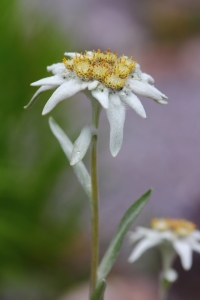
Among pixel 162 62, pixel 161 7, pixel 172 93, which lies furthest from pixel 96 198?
pixel 161 7

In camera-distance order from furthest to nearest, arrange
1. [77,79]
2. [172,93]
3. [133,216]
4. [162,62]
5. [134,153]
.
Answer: [162,62] → [172,93] → [134,153] → [133,216] → [77,79]

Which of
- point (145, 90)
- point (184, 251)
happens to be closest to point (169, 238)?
point (184, 251)

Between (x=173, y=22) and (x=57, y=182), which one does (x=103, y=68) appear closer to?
(x=57, y=182)

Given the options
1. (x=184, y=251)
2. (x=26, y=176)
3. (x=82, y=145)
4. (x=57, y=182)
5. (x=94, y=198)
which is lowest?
(x=57, y=182)

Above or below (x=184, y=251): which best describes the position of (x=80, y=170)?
above

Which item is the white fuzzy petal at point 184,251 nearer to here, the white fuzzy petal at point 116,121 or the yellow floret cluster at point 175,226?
the yellow floret cluster at point 175,226

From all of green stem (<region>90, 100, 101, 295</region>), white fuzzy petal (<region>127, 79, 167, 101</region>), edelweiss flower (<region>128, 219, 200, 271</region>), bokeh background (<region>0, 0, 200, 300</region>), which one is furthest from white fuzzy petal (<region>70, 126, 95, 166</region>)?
bokeh background (<region>0, 0, 200, 300</region>)

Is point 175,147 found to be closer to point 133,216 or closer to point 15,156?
point 15,156
